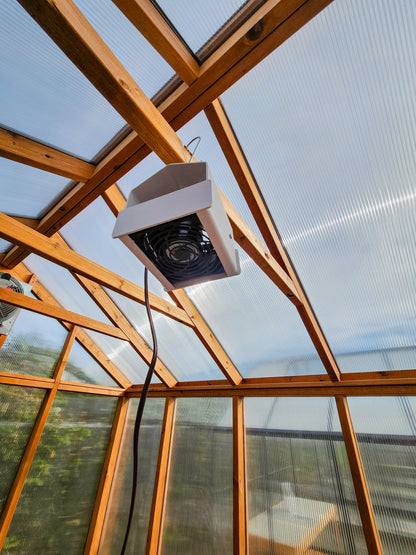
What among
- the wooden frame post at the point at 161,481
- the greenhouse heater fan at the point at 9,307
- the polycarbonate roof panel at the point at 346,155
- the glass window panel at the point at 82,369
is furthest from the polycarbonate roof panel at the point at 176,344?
the polycarbonate roof panel at the point at 346,155

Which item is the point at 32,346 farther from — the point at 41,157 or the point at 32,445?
the point at 41,157

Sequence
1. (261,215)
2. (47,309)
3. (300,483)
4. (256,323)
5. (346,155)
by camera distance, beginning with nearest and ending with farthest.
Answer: (346,155) < (261,215) < (300,483) < (256,323) < (47,309)

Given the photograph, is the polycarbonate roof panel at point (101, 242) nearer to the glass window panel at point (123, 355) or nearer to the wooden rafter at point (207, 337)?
the wooden rafter at point (207, 337)

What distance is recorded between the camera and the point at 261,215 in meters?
1.34

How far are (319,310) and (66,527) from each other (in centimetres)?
340

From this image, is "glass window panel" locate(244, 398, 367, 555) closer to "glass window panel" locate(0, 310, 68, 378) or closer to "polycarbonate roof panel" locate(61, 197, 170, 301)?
"polycarbonate roof panel" locate(61, 197, 170, 301)

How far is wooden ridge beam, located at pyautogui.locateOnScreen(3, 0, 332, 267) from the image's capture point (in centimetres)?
69

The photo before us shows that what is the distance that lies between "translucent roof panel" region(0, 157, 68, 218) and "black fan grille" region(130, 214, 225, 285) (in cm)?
114

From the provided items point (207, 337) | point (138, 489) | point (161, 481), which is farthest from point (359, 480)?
point (138, 489)

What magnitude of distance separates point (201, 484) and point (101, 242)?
2400 mm

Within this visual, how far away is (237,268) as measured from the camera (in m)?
→ 0.70

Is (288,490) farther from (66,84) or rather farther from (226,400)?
(66,84)

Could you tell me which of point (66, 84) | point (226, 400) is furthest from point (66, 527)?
point (66, 84)

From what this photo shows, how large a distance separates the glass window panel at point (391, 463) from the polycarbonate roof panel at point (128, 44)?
7.51 ft
